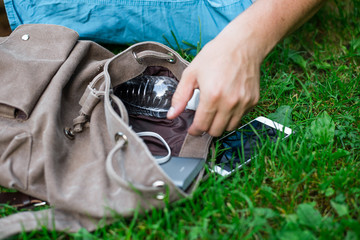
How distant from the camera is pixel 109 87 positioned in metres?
1.35

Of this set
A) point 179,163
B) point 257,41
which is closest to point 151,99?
point 179,163

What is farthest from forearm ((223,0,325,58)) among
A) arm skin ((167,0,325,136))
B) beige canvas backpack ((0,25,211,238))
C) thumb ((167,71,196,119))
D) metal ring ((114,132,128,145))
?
metal ring ((114,132,128,145))

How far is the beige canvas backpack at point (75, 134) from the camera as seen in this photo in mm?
1178

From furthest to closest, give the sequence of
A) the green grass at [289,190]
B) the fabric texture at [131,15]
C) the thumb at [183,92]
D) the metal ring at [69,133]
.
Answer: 1. the fabric texture at [131,15]
2. the metal ring at [69,133]
3. the thumb at [183,92]
4. the green grass at [289,190]

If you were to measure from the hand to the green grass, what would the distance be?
0.78ft

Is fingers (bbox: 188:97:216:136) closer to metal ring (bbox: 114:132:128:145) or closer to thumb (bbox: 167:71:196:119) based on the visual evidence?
thumb (bbox: 167:71:196:119)

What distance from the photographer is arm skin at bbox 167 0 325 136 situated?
1214mm

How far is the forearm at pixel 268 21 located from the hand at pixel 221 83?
0.03 m

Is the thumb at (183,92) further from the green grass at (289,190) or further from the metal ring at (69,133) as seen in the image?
the metal ring at (69,133)

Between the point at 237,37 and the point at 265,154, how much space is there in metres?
0.53

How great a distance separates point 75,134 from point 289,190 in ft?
→ 3.04

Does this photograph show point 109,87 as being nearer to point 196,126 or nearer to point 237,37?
point 196,126

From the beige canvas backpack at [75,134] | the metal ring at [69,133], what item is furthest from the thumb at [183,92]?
the metal ring at [69,133]

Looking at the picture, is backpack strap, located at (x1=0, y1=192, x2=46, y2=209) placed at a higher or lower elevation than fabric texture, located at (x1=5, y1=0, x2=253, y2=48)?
lower
